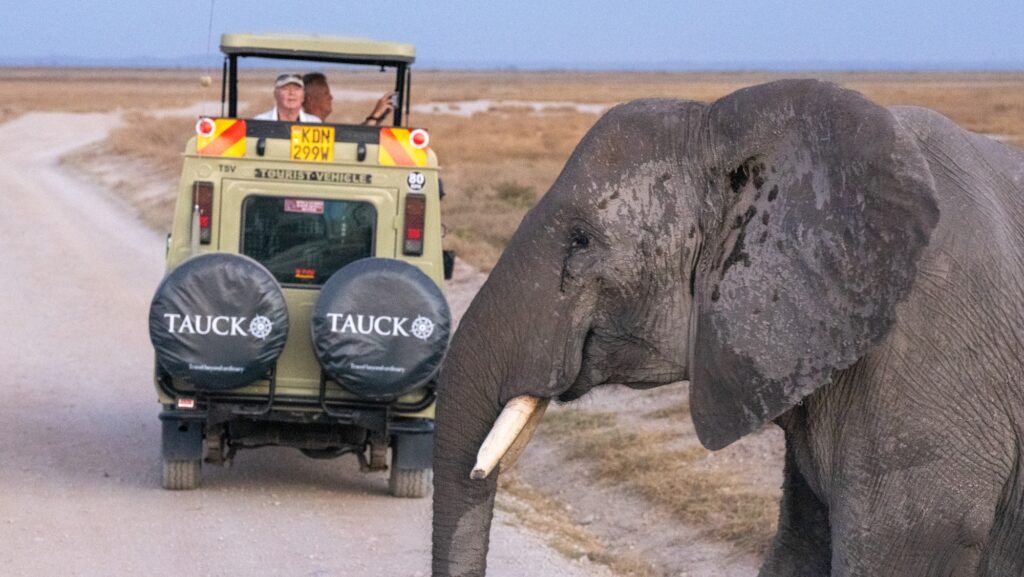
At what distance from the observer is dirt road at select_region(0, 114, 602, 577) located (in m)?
7.99

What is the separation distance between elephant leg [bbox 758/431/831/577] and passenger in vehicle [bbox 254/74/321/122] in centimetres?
516

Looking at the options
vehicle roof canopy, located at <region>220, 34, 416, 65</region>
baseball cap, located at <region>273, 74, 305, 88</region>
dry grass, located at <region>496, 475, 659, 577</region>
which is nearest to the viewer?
dry grass, located at <region>496, 475, 659, 577</region>

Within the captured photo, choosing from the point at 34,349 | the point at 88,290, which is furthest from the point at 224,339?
the point at 88,290

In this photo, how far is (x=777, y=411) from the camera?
4359mm

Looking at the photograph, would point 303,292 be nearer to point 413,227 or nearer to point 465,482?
point 413,227

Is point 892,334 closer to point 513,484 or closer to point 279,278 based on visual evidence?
point 279,278

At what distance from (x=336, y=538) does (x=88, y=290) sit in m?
10.1

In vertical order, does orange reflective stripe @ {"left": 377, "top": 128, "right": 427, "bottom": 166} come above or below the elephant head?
below

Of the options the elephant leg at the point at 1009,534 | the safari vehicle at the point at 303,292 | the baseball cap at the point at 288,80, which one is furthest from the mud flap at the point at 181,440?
the elephant leg at the point at 1009,534

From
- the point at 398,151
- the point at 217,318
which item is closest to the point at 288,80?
the point at 398,151

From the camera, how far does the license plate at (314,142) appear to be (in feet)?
30.7

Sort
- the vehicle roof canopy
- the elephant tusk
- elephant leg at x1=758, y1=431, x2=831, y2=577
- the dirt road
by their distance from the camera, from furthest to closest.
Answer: the vehicle roof canopy
the dirt road
elephant leg at x1=758, y1=431, x2=831, y2=577
the elephant tusk

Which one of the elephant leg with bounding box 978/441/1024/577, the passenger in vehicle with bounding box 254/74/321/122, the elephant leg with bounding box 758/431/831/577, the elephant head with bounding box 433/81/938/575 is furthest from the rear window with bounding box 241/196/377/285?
the elephant leg with bounding box 978/441/1024/577

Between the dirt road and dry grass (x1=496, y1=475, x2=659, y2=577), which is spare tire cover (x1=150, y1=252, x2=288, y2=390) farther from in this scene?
dry grass (x1=496, y1=475, x2=659, y2=577)
